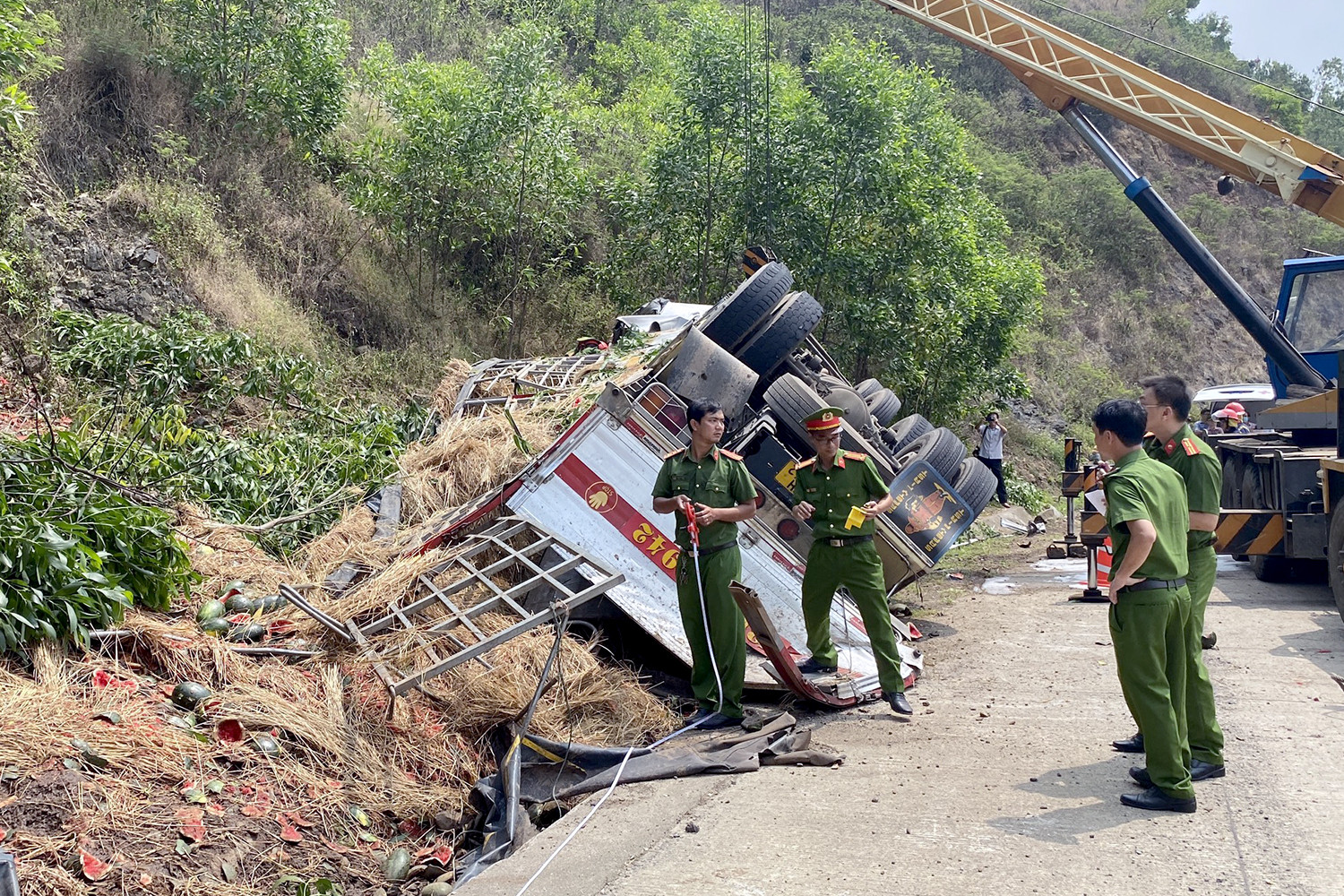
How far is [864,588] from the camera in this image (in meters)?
6.16

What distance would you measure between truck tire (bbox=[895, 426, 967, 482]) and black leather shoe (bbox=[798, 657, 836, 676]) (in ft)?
6.44

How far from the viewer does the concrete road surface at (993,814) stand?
12.9ft

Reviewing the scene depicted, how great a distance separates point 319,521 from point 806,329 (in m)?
3.88

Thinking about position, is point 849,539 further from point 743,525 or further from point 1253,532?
point 1253,532

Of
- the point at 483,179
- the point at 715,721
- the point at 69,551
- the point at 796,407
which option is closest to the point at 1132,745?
the point at 715,721

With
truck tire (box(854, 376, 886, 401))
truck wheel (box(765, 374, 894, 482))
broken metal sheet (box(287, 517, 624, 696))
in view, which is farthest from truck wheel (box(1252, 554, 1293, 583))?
broken metal sheet (box(287, 517, 624, 696))

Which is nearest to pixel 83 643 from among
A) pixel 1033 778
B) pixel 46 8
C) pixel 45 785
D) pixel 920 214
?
pixel 45 785

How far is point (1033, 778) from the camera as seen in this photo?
16.5ft

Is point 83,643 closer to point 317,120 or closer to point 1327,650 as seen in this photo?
point 1327,650

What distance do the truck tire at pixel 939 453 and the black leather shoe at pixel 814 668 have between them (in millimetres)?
1964

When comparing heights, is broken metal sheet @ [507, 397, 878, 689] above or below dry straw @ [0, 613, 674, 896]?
above

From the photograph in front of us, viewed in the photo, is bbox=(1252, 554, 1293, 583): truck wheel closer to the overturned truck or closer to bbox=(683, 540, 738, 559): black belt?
the overturned truck

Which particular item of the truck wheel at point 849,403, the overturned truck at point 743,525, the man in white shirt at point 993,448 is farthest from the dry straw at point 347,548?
the man in white shirt at point 993,448

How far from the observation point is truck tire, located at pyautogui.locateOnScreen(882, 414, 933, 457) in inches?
347
